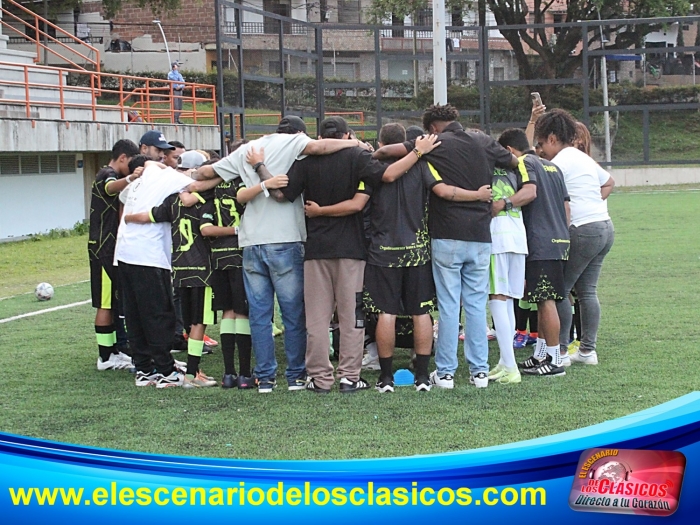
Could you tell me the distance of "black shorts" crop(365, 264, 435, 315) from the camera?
6.29 metres

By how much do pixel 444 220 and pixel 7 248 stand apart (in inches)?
576

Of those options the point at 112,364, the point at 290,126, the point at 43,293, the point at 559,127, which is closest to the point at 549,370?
the point at 559,127

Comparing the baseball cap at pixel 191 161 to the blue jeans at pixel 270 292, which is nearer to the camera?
the blue jeans at pixel 270 292

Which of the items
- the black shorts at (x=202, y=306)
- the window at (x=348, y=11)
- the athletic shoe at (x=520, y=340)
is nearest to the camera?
the black shorts at (x=202, y=306)

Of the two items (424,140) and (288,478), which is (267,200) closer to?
(424,140)

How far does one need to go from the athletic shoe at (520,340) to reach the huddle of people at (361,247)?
92cm

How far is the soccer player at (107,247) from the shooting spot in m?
7.39

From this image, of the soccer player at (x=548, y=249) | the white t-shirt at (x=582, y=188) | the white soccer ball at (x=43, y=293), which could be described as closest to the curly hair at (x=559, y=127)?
the white t-shirt at (x=582, y=188)

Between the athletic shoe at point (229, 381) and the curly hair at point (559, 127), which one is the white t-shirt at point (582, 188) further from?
the athletic shoe at point (229, 381)

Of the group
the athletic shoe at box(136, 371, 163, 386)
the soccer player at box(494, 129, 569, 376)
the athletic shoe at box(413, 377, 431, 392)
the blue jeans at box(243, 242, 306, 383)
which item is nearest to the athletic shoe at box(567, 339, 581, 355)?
the soccer player at box(494, 129, 569, 376)

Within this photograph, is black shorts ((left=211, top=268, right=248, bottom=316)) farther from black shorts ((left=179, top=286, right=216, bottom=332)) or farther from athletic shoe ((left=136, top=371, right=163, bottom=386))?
athletic shoe ((left=136, top=371, right=163, bottom=386))

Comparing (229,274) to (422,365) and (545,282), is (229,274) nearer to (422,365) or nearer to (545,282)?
(422,365)

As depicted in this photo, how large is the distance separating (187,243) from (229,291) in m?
0.46

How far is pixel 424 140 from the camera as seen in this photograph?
20.3 ft
